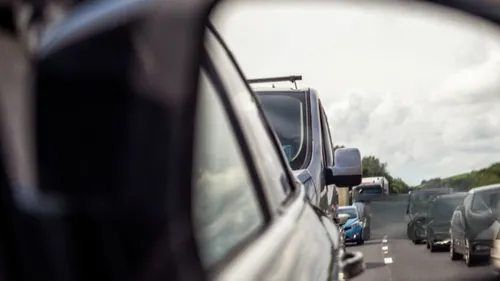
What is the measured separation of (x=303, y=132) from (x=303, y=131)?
17 millimetres

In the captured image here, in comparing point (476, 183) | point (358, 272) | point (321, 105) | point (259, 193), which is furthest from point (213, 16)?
point (321, 105)

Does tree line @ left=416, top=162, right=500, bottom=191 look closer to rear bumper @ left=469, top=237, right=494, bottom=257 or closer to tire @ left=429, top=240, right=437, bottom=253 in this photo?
rear bumper @ left=469, top=237, right=494, bottom=257

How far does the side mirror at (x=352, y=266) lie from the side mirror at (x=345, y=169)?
2996mm

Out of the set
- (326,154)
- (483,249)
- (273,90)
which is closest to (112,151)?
(483,249)

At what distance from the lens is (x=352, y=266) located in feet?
8.72

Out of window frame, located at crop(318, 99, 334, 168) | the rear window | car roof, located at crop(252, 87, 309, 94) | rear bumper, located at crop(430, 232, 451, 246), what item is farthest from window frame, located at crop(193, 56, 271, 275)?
rear bumper, located at crop(430, 232, 451, 246)

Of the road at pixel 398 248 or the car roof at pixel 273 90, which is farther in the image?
the road at pixel 398 248

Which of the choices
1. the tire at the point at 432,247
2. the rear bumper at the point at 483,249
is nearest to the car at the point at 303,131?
the rear bumper at the point at 483,249

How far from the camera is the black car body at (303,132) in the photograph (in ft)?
17.0

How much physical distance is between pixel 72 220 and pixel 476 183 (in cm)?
191

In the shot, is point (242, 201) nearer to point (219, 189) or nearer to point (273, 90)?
point (219, 189)

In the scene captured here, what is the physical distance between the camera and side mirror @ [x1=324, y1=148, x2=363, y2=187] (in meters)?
5.86

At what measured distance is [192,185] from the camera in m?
1.34

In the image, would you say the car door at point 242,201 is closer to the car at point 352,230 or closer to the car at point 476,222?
the car at point 476,222
